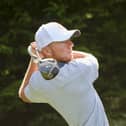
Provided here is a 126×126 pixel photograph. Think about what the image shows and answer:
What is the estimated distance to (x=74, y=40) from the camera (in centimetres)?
978

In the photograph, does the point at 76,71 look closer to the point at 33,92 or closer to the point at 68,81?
the point at 68,81

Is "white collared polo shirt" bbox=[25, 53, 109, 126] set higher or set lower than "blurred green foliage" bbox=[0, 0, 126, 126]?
higher

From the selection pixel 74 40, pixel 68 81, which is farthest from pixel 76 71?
pixel 74 40

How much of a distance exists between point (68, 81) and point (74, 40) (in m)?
5.02

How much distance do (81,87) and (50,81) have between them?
8.4 inches

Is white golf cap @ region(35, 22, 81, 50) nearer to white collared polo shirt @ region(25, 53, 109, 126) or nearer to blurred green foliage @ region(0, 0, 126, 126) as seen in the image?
white collared polo shirt @ region(25, 53, 109, 126)

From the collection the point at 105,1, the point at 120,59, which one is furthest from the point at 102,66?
the point at 105,1

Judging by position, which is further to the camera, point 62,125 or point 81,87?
point 62,125

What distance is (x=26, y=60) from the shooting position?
1000 centimetres

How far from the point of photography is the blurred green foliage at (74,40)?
9.75 meters

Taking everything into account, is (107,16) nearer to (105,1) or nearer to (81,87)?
(105,1)

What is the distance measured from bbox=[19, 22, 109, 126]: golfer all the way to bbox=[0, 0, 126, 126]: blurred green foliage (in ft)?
15.2

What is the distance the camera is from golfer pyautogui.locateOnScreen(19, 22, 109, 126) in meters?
4.78

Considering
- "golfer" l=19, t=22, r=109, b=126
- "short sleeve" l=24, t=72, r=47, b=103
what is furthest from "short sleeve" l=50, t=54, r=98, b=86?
"short sleeve" l=24, t=72, r=47, b=103
